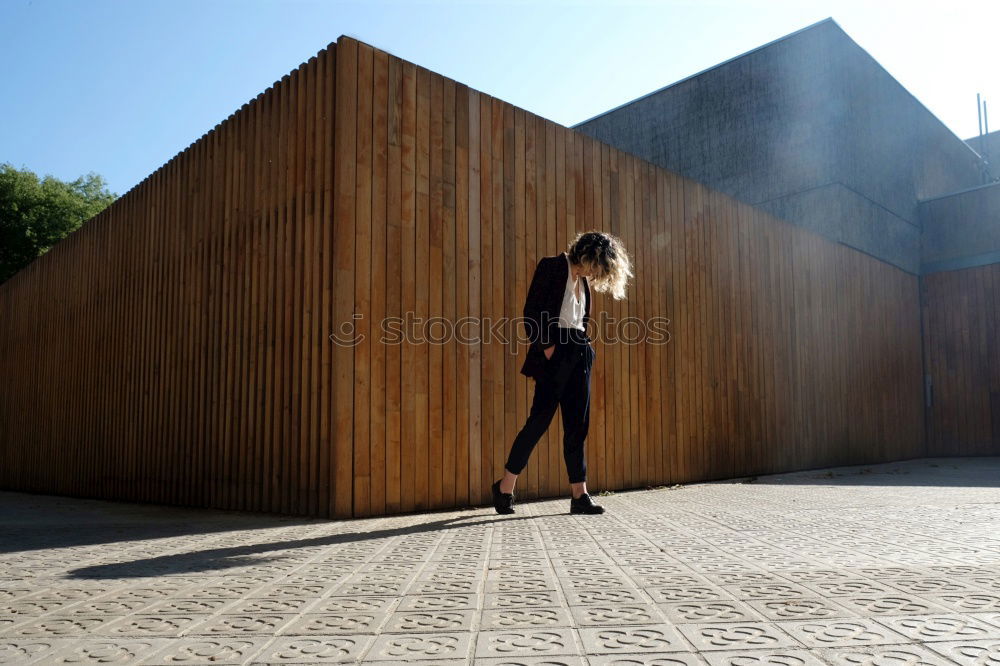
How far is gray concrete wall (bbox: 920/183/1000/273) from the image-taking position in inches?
502

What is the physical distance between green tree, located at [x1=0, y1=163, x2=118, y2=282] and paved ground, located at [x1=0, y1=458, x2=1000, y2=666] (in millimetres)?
21476

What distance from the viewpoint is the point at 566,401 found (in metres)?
4.31

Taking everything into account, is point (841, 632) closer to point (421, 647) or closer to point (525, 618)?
point (525, 618)

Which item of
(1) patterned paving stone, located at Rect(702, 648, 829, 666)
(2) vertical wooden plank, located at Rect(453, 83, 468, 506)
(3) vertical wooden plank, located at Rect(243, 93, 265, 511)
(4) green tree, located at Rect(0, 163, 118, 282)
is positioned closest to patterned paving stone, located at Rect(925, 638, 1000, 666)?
(1) patterned paving stone, located at Rect(702, 648, 829, 666)

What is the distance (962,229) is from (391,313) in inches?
498

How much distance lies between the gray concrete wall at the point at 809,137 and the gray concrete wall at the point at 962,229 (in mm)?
292

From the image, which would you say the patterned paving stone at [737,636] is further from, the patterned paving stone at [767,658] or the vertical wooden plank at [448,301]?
the vertical wooden plank at [448,301]

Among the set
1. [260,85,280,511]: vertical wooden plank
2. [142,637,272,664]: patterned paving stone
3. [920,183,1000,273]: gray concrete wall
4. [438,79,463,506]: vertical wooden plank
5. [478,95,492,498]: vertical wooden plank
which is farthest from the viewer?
[920,183,1000,273]: gray concrete wall

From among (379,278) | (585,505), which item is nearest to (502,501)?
(585,505)

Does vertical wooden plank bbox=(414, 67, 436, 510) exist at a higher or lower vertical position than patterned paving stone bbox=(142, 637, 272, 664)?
higher

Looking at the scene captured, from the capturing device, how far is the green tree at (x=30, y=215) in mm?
21984

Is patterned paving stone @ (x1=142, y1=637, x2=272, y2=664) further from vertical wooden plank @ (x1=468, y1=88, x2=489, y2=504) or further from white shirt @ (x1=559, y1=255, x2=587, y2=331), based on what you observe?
vertical wooden plank @ (x1=468, y1=88, x2=489, y2=504)

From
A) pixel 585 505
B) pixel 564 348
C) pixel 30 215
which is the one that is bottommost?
pixel 585 505

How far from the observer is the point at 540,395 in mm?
4273
